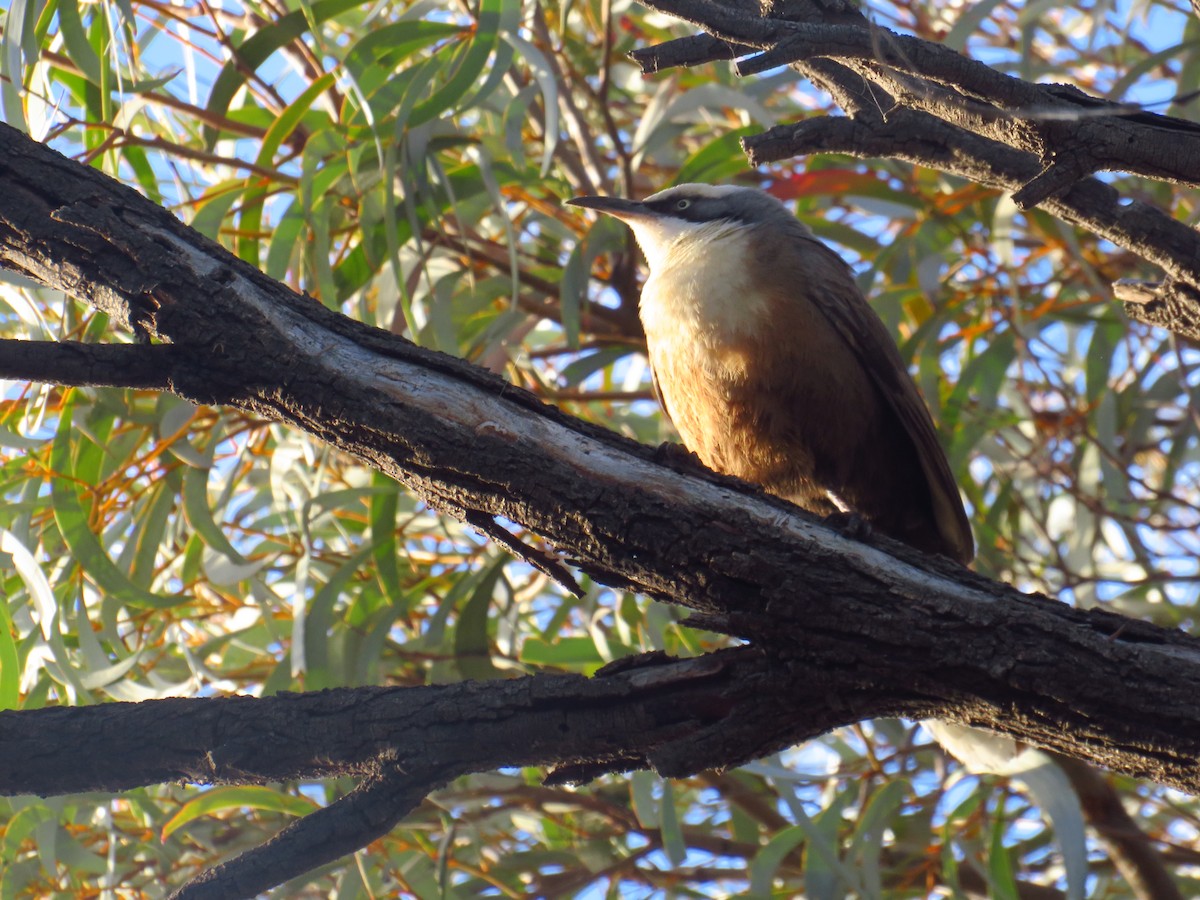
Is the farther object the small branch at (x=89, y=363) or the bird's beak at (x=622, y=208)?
the bird's beak at (x=622, y=208)

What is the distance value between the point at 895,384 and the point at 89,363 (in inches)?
74.7

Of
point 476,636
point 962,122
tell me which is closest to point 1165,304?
point 962,122

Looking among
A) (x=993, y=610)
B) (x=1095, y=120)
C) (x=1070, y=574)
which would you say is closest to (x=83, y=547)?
(x=993, y=610)

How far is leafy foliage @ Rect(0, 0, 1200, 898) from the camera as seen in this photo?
3.18 meters

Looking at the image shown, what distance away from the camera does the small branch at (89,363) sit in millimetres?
1729

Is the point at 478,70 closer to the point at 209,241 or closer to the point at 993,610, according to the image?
the point at 209,241

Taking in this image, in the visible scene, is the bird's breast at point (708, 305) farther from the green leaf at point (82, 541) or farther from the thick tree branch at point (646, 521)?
the green leaf at point (82, 541)

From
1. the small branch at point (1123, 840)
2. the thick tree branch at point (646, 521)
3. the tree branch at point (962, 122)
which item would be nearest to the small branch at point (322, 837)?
the thick tree branch at point (646, 521)

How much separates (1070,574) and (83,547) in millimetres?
2761

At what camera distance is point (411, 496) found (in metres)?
4.00

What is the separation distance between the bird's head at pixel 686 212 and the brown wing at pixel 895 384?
0.36 m

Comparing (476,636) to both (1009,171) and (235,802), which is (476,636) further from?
(1009,171)

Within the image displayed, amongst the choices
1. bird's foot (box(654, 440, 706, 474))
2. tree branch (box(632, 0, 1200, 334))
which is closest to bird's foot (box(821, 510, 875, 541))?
bird's foot (box(654, 440, 706, 474))

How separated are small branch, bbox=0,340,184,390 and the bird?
54.5 inches
